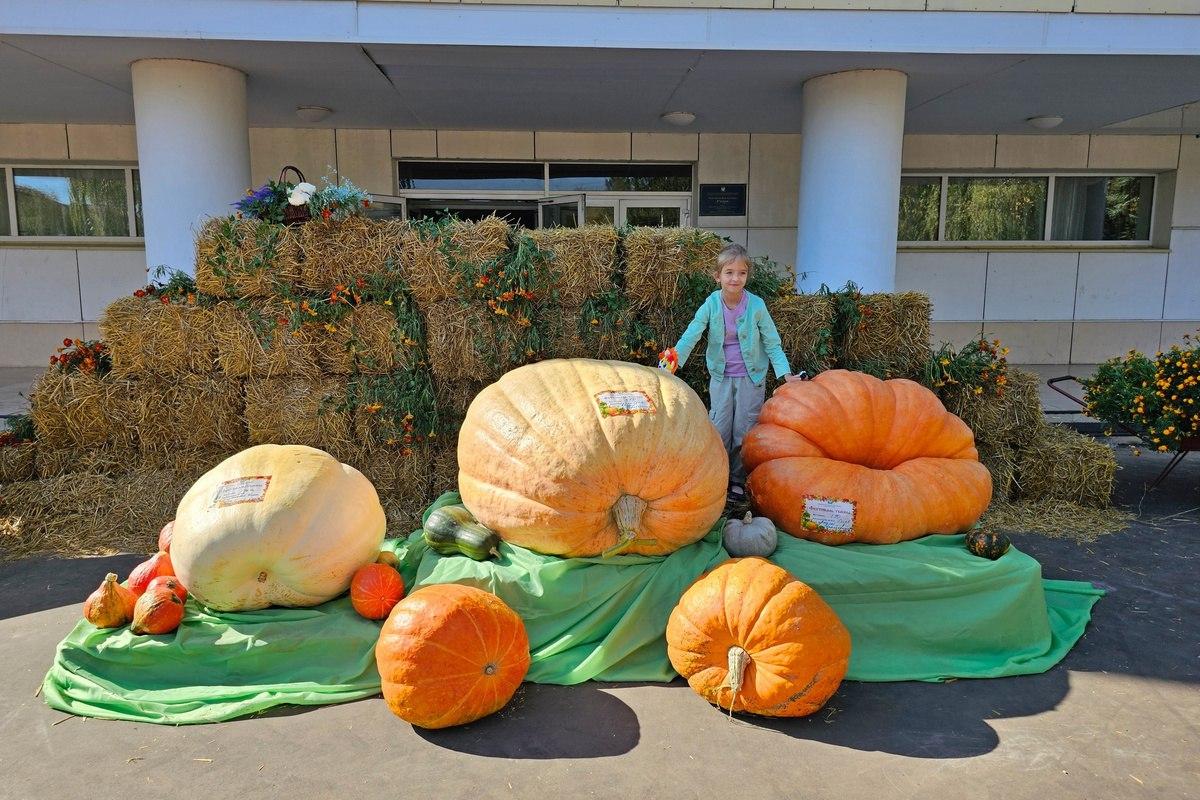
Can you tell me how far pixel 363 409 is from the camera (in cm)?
478

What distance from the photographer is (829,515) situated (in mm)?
3602

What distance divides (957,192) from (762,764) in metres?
9.79

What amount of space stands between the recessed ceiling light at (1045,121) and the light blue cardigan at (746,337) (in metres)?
6.53

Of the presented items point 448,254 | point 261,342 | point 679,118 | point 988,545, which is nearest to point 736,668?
point 988,545

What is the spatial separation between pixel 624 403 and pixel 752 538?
33.8 inches

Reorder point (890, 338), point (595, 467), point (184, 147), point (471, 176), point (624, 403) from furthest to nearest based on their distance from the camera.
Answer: point (471, 176) → point (184, 147) → point (890, 338) → point (624, 403) → point (595, 467)

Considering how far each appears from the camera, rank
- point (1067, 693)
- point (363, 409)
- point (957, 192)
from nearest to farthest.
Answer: point (1067, 693)
point (363, 409)
point (957, 192)

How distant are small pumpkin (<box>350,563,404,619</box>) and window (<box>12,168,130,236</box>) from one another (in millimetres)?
8680

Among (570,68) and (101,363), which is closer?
(101,363)

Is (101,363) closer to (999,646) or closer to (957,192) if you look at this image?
(999,646)

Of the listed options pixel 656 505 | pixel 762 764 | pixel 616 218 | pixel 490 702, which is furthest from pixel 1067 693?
pixel 616 218

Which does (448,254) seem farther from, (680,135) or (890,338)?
(680,135)

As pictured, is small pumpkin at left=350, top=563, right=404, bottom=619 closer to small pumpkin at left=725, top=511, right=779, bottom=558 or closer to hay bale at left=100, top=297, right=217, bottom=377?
small pumpkin at left=725, top=511, right=779, bottom=558

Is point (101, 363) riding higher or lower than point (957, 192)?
lower
